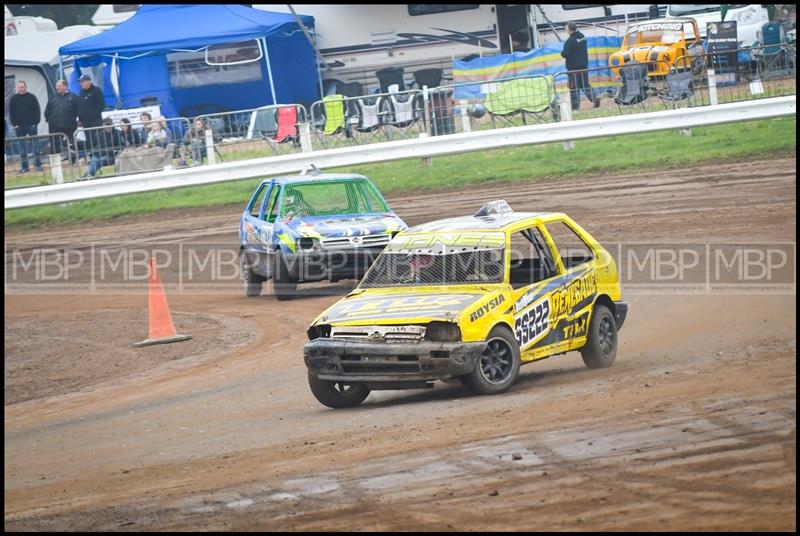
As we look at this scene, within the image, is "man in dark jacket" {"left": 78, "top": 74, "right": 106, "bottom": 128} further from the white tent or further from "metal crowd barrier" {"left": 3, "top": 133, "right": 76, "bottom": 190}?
the white tent

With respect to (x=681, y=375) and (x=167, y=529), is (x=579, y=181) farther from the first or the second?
(x=167, y=529)

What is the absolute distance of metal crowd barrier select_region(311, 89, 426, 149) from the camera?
79.4 ft

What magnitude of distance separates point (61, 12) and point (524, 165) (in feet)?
104

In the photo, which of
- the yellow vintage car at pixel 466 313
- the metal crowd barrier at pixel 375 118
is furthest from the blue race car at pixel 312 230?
the metal crowd barrier at pixel 375 118

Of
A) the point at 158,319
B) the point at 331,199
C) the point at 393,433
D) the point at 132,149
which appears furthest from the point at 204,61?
the point at 393,433

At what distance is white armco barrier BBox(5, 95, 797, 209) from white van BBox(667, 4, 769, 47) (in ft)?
31.8

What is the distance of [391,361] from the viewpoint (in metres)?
9.25

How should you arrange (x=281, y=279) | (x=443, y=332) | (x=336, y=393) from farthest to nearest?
(x=281, y=279) < (x=336, y=393) < (x=443, y=332)

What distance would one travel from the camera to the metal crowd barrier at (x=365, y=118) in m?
24.2

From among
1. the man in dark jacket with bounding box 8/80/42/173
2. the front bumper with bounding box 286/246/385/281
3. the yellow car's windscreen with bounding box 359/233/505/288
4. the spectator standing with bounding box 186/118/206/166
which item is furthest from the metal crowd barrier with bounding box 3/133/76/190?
the yellow car's windscreen with bounding box 359/233/505/288

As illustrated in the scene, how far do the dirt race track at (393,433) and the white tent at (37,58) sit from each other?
2001cm

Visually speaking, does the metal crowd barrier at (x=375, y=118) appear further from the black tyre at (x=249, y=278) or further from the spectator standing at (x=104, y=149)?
the black tyre at (x=249, y=278)

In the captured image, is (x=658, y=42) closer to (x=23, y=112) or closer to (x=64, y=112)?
(x=64, y=112)

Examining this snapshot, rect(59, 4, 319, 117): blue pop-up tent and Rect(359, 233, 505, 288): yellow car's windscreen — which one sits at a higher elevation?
Rect(59, 4, 319, 117): blue pop-up tent
